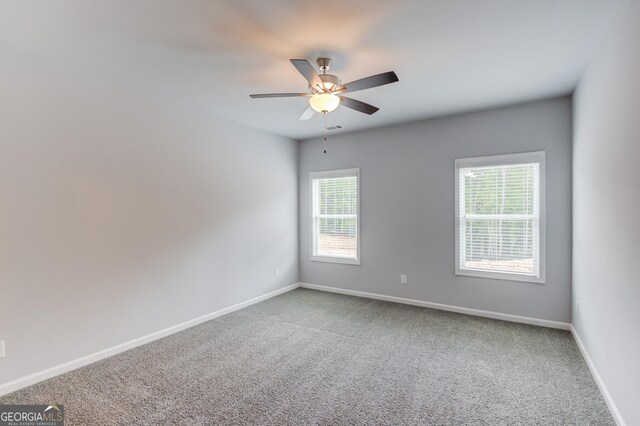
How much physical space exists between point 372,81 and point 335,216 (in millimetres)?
3293

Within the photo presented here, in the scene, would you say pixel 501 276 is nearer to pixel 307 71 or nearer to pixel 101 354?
pixel 307 71

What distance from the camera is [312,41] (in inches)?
95.0

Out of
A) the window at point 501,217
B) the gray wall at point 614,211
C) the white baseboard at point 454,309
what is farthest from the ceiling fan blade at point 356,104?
the white baseboard at point 454,309

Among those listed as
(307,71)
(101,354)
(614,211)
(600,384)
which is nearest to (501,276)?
(600,384)

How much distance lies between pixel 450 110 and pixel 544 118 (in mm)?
1062

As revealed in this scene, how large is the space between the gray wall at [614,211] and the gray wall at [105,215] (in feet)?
13.2

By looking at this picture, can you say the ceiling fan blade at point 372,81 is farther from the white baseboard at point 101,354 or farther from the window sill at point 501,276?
the white baseboard at point 101,354

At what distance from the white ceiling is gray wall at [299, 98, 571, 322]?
2.08 feet

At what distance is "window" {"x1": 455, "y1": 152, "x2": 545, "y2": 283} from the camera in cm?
384

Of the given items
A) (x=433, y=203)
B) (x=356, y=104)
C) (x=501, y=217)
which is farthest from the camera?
(x=433, y=203)

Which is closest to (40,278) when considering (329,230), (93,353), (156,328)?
(93,353)

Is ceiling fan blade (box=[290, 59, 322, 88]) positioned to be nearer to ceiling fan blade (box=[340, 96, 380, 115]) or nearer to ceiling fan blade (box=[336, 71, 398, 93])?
ceiling fan blade (box=[336, 71, 398, 93])

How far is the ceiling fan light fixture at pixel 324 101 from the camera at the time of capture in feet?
8.59

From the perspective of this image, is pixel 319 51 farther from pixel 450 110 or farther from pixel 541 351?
pixel 541 351
